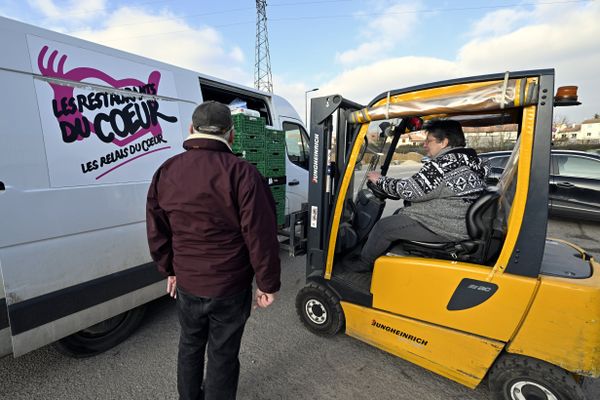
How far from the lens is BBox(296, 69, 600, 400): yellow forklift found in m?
1.73

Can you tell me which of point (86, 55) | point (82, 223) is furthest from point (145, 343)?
point (86, 55)

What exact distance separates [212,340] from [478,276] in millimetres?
1679

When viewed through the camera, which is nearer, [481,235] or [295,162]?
[481,235]

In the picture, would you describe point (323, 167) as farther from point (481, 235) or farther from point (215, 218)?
point (215, 218)

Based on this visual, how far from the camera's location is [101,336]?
2568mm

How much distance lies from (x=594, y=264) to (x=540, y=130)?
49.0 inches

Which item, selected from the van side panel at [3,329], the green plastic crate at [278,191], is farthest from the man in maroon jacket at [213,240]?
the green plastic crate at [278,191]

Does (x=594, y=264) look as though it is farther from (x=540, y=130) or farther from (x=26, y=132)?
(x=26, y=132)

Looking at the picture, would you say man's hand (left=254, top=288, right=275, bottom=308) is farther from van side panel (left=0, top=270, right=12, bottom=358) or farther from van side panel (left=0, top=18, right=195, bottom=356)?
van side panel (left=0, top=270, right=12, bottom=358)

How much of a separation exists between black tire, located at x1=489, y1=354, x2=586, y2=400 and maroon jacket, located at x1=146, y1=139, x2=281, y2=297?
1.61m

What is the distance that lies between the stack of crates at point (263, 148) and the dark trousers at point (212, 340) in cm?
238

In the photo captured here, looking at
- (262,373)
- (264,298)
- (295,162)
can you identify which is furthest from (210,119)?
(295,162)

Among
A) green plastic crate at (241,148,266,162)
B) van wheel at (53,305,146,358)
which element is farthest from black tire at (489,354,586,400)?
green plastic crate at (241,148,266,162)

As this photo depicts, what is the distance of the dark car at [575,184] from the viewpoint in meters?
6.07
